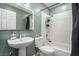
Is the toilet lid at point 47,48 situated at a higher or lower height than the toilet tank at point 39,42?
lower

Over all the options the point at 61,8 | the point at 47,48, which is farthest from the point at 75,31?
the point at 47,48

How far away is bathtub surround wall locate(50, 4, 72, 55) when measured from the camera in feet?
4.09

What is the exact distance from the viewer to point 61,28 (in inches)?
50.6

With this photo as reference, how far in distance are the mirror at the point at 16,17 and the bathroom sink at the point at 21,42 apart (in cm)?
20

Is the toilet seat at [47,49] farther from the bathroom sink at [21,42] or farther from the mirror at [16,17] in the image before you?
the mirror at [16,17]

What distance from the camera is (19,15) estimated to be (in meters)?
1.22

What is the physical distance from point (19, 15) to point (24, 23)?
0.17m

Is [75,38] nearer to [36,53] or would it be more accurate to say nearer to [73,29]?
[73,29]

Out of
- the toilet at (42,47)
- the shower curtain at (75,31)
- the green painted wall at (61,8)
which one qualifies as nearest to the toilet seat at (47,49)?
the toilet at (42,47)

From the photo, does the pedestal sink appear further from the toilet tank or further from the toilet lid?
the toilet lid

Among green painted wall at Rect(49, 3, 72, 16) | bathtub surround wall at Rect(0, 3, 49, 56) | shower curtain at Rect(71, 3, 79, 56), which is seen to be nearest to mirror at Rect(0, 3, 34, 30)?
bathtub surround wall at Rect(0, 3, 49, 56)

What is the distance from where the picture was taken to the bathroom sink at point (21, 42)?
1139 mm

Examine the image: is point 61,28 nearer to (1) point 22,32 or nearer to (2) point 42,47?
(2) point 42,47

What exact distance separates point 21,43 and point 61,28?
78 centimetres
